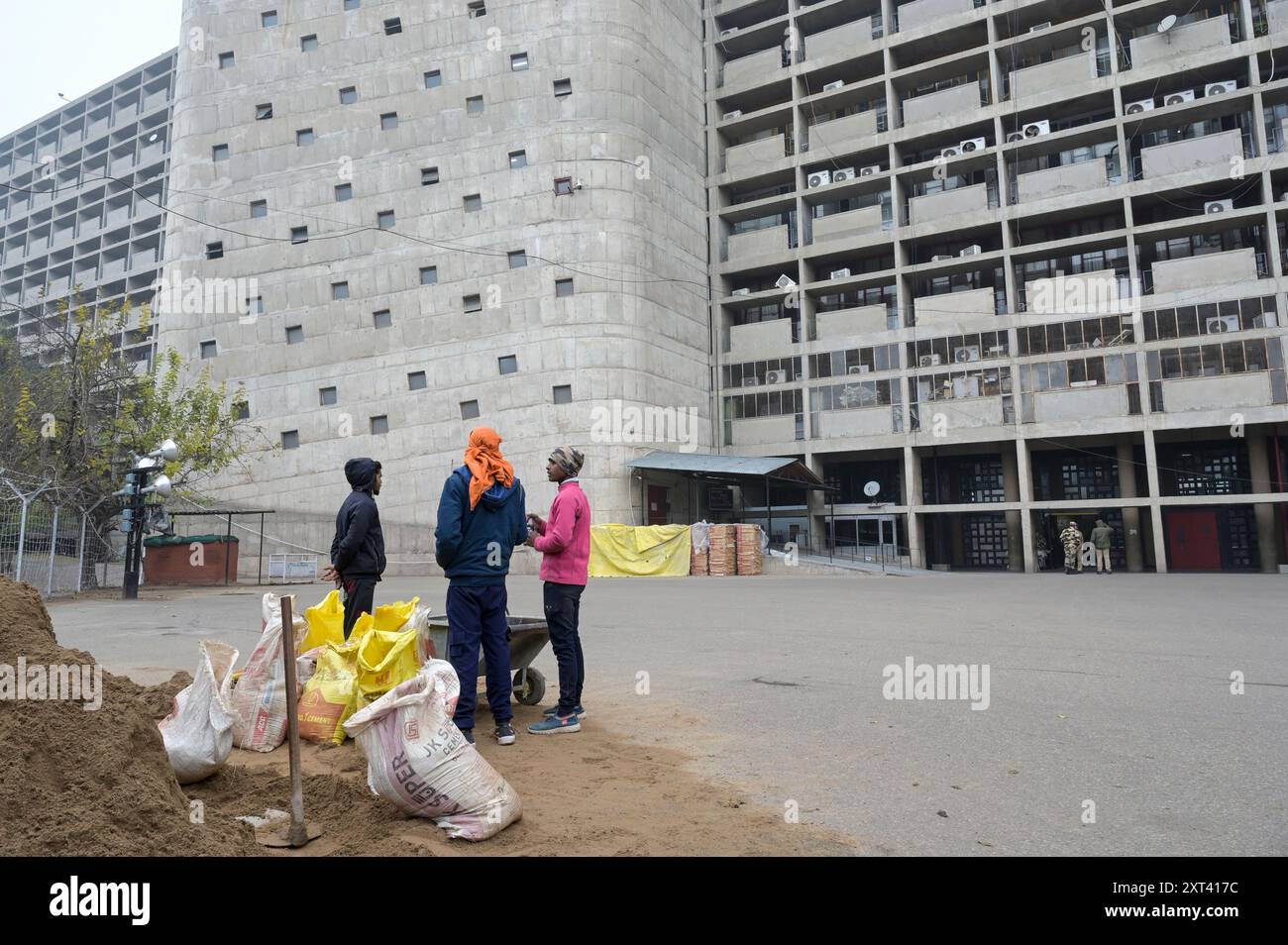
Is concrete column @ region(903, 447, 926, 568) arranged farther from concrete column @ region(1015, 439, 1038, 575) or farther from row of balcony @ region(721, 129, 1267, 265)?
row of balcony @ region(721, 129, 1267, 265)

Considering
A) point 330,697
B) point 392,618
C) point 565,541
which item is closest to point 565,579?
point 565,541

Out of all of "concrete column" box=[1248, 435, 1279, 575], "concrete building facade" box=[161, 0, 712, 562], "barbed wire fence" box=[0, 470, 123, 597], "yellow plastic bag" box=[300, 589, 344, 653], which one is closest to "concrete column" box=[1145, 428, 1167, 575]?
"concrete column" box=[1248, 435, 1279, 575]

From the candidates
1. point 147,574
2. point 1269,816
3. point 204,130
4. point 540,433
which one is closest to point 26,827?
point 1269,816

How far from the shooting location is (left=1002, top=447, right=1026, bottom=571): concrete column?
31.4 meters

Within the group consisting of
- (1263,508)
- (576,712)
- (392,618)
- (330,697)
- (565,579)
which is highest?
(1263,508)

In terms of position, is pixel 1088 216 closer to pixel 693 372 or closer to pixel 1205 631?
pixel 693 372

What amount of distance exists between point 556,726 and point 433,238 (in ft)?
101

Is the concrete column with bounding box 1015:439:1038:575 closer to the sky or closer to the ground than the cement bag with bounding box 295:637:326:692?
closer to the sky

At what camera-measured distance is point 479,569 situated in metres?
4.74

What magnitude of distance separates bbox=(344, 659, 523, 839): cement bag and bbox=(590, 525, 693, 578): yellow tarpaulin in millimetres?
23007

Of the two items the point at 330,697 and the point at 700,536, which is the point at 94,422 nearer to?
the point at 700,536

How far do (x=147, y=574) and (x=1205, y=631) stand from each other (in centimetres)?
2500

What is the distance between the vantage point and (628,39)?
3225 cm

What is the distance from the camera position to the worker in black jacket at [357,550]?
5.83 m
